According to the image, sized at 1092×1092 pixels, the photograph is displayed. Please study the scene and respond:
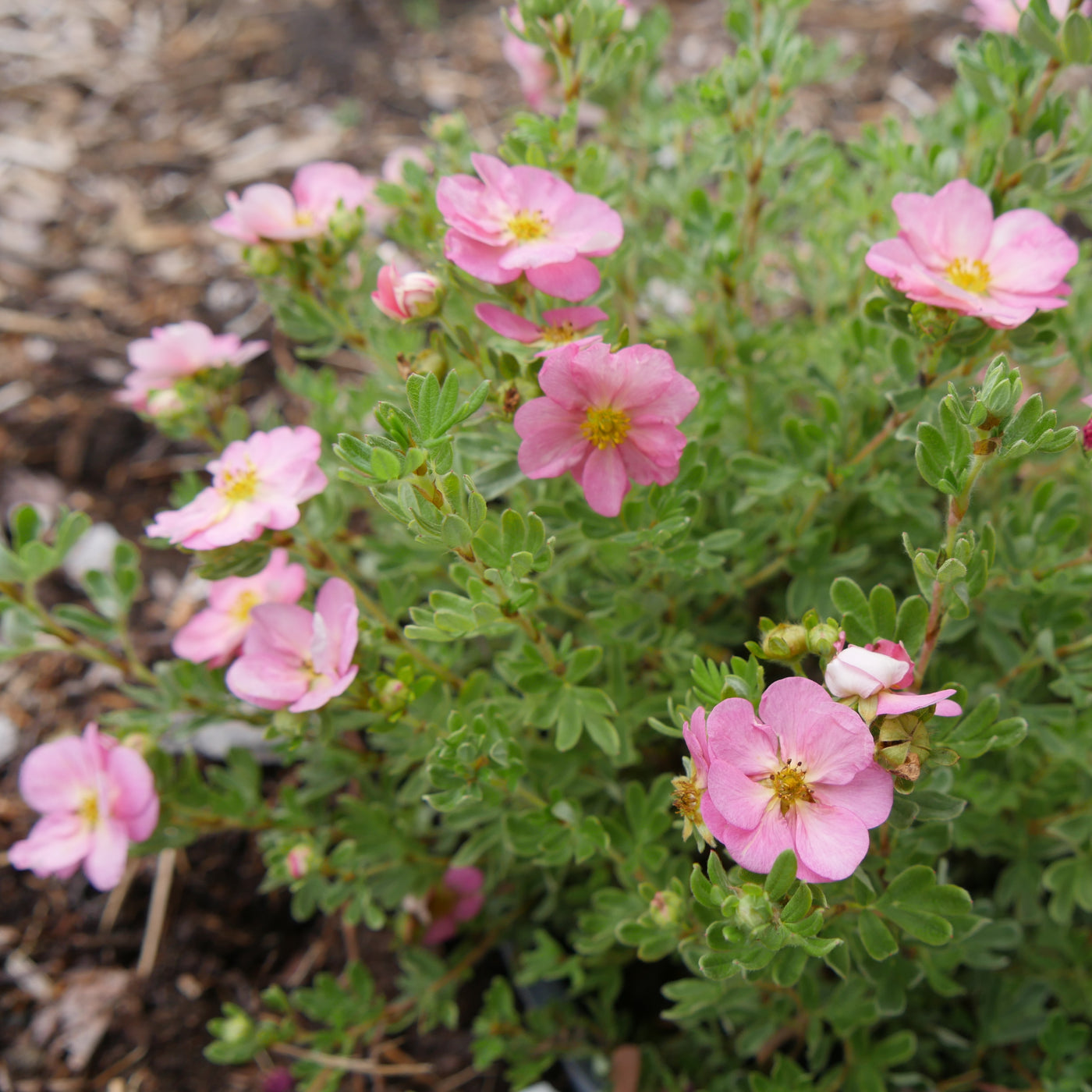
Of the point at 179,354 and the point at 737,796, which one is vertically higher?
the point at 737,796

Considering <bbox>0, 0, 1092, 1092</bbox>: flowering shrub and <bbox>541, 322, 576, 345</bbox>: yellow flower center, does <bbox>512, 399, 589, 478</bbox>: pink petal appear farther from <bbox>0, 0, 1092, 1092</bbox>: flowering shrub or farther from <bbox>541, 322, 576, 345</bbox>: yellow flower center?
<bbox>541, 322, 576, 345</bbox>: yellow flower center

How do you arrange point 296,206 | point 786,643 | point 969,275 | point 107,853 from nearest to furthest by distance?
point 786,643 → point 969,275 → point 107,853 → point 296,206

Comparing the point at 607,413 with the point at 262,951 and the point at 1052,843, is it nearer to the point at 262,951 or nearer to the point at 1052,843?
the point at 1052,843

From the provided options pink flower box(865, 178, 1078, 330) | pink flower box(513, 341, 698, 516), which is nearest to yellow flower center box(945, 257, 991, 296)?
pink flower box(865, 178, 1078, 330)

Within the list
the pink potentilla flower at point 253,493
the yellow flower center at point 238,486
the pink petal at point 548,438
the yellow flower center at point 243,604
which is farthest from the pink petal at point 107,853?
the pink petal at point 548,438

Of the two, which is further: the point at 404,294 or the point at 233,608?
the point at 233,608

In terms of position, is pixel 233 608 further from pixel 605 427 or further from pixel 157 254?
pixel 157 254

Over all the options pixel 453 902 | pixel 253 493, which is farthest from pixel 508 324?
pixel 453 902

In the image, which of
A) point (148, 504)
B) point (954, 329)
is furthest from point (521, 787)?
point (148, 504)
